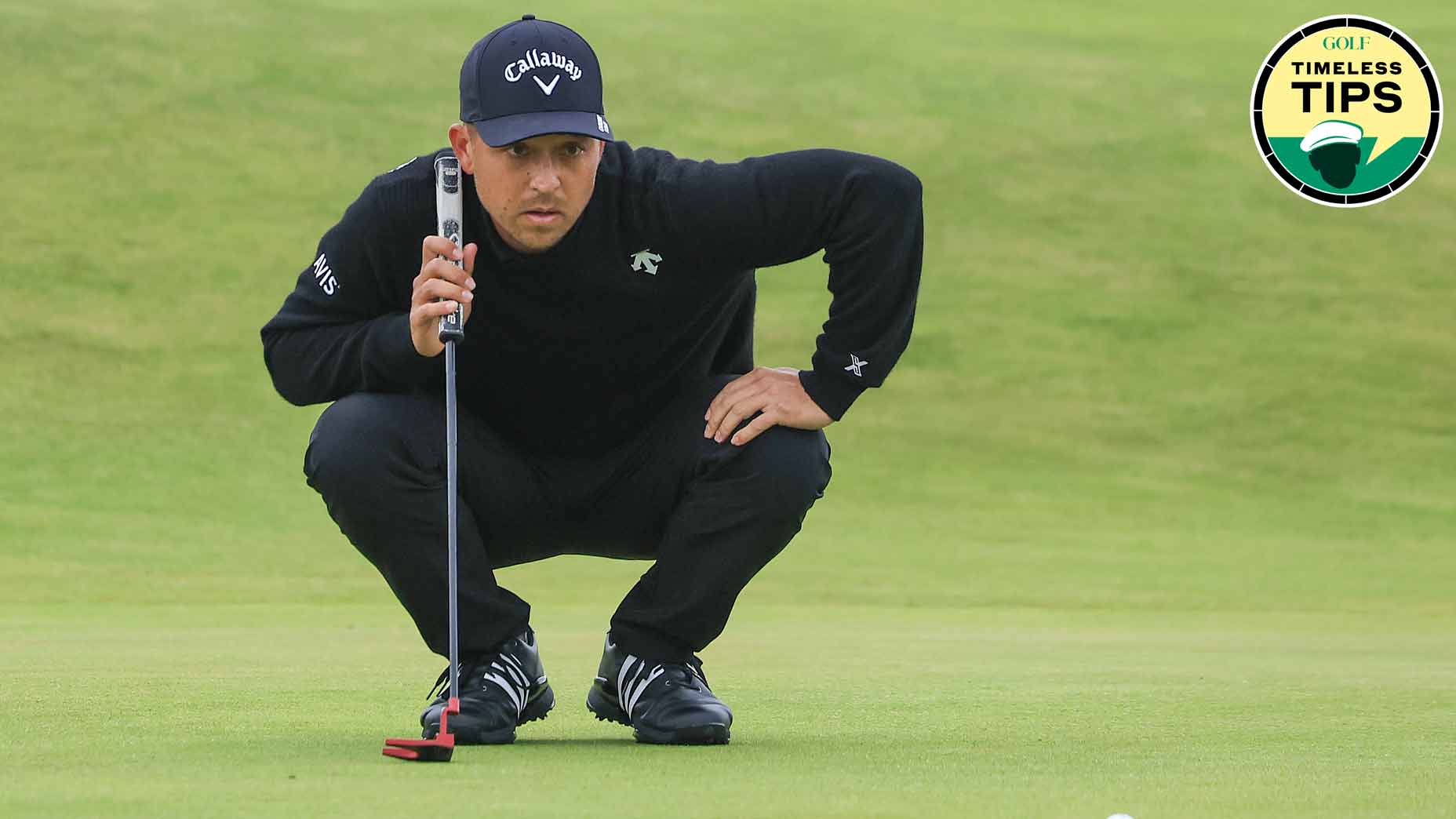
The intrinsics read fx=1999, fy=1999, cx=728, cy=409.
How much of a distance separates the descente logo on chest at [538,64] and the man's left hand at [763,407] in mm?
623

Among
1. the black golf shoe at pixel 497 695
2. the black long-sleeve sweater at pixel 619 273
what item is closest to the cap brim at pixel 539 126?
the black long-sleeve sweater at pixel 619 273

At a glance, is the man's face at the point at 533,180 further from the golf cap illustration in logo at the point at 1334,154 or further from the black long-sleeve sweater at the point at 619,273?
the golf cap illustration in logo at the point at 1334,154

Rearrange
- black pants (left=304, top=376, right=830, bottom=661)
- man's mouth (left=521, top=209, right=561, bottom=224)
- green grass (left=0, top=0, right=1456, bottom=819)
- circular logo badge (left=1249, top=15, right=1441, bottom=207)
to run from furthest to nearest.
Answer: circular logo badge (left=1249, top=15, right=1441, bottom=207), black pants (left=304, top=376, right=830, bottom=661), man's mouth (left=521, top=209, right=561, bottom=224), green grass (left=0, top=0, right=1456, bottom=819)

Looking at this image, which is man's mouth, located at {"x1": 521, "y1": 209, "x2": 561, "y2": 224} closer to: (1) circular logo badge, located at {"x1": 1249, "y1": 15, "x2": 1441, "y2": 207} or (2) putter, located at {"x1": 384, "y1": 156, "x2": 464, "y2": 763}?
(2) putter, located at {"x1": 384, "y1": 156, "x2": 464, "y2": 763}

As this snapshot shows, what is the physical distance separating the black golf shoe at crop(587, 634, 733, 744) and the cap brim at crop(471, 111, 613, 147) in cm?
94

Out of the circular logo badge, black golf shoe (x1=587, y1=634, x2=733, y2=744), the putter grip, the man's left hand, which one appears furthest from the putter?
the circular logo badge

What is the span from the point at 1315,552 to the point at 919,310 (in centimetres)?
481

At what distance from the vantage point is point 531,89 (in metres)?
3.14

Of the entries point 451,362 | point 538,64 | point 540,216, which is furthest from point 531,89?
point 451,362

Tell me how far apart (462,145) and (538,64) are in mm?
225

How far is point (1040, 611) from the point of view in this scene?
347 inches

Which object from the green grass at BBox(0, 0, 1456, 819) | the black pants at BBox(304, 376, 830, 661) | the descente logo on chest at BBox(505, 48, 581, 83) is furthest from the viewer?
the black pants at BBox(304, 376, 830, 661)

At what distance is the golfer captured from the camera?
129 inches

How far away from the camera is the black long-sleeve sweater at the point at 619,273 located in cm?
334
